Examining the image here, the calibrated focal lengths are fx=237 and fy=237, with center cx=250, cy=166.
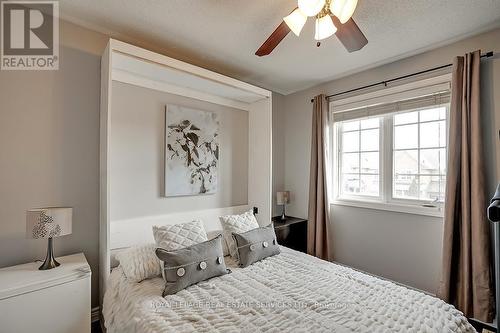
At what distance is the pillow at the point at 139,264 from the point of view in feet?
5.57

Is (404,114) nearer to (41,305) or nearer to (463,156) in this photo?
(463,156)

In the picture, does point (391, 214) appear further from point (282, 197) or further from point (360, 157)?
point (282, 197)

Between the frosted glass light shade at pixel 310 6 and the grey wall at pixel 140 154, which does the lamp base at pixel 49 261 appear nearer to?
the grey wall at pixel 140 154

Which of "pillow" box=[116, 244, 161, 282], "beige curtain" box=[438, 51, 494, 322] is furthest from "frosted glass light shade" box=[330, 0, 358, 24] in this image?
"pillow" box=[116, 244, 161, 282]

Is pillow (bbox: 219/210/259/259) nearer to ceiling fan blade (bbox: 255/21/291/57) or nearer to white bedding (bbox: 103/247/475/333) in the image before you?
white bedding (bbox: 103/247/475/333)

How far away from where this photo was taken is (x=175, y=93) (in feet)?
8.37

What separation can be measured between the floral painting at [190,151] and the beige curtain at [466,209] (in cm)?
235

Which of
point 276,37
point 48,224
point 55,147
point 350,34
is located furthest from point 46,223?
point 350,34

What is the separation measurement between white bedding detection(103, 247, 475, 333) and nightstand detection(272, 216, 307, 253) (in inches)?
45.8

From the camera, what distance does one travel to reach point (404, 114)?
8.55 ft

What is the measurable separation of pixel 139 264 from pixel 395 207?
8.37 feet

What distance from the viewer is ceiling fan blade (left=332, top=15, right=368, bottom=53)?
1.49 meters

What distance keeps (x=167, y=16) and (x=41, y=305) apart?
7.08 feet

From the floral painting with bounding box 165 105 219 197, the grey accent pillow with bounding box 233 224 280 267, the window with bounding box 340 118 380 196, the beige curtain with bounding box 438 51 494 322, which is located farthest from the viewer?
the window with bounding box 340 118 380 196
